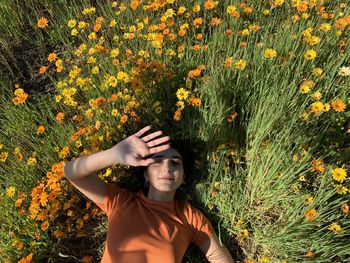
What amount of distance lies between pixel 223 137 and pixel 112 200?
796 millimetres

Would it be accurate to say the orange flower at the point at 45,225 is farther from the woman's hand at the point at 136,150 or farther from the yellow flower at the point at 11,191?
the woman's hand at the point at 136,150

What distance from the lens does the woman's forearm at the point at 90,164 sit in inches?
75.4

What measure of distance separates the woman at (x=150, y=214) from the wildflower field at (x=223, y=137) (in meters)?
0.18

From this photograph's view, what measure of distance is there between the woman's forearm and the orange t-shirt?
280 mm

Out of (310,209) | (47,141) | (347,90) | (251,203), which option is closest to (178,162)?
(251,203)

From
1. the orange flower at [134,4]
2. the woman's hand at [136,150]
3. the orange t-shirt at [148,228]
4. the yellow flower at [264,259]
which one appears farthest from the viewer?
the orange flower at [134,4]

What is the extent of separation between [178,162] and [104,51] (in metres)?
0.96

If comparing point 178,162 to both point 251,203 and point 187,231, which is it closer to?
point 187,231

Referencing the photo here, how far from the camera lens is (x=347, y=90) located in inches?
94.2

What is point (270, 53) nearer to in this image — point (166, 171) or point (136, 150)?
point (166, 171)

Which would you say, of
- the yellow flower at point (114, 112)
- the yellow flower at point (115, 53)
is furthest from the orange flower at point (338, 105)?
the yellow flower at point (115, 53)

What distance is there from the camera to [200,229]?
2279 millimetres

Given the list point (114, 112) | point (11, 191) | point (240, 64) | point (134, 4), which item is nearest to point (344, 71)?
point (240, 64)

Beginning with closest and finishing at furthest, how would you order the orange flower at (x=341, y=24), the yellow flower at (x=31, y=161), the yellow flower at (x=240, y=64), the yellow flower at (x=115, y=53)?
the yellow flower at (x=240, y=64), the yellow flower at (x=31, y=161), the orange flower at (x=341, y=24), the yellow flower at (x=115, y=53)
